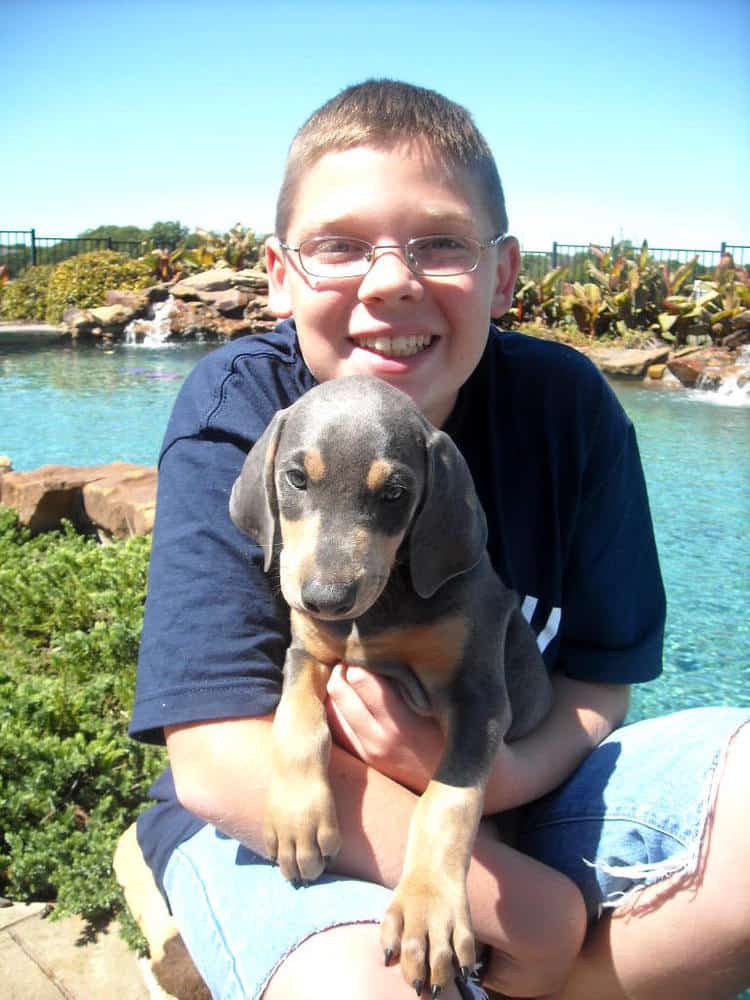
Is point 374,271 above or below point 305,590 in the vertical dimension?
above

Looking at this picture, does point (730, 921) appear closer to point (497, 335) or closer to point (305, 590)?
point (305, 590)

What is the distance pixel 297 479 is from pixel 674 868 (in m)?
1.39

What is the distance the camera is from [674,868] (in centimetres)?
237

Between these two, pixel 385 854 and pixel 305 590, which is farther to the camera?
pixel 385 854

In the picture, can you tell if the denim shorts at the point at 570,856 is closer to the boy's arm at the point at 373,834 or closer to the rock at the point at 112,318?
the boy's arm at the point at 373,834

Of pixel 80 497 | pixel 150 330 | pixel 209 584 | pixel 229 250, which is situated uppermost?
pixel 229 250

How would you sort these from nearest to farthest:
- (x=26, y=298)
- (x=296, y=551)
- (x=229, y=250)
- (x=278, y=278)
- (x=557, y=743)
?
(x=296, y=551) → (x=557, y=743) → (x=278, y=278) → (x=26, y=298) → (x=229, y=250)

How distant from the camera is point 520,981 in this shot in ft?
7.55

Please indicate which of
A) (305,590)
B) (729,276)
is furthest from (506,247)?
(729,276)

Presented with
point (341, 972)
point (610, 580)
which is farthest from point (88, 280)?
point (341, 972)

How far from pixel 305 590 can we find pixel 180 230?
185 feet

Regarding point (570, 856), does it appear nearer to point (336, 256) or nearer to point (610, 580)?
point (610, 580)

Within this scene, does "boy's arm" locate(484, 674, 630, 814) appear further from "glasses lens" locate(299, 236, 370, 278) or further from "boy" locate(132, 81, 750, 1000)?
"glasses lens" locate(299, 236, 370, 278)

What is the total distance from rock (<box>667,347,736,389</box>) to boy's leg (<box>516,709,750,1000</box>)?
15122 millimetres
